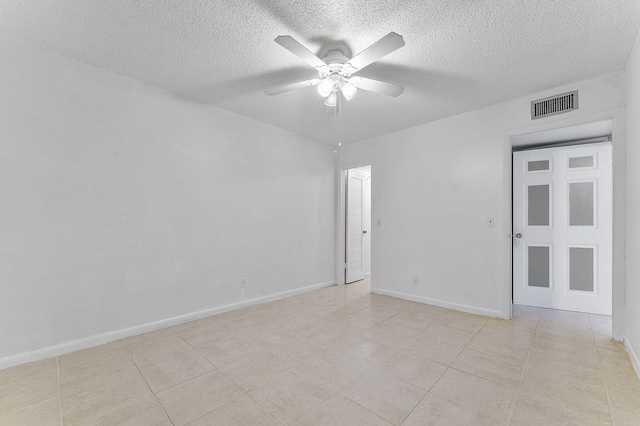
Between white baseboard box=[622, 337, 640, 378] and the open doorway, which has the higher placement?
the open doorway

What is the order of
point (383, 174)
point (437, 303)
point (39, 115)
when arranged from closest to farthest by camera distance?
point (39, 115), point (437, 303), point (383, 174)

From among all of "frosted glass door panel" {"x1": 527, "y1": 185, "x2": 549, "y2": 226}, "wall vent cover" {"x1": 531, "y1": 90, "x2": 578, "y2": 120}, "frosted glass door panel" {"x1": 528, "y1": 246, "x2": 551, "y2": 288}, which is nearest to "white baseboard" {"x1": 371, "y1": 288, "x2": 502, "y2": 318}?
"frosted glass door panel" {"x1": 528, "y1": 246, "x2": 551, "y2": 288}

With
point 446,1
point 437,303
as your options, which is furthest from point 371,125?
point 437,303

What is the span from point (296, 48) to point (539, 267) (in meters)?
4.09

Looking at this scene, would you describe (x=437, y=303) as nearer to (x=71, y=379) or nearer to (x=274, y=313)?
(x=274, y=313)

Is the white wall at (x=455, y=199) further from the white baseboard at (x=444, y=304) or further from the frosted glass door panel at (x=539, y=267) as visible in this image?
the frosted glass door panel at (x=539, y=267)

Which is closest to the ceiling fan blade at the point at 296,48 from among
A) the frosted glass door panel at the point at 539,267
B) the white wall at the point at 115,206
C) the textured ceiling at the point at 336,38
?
the textured ceiling at the point at 336,38

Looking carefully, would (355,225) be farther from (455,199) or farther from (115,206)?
(115,206)

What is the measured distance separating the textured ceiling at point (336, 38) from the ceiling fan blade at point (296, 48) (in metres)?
0.21

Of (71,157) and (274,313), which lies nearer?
(71,157)

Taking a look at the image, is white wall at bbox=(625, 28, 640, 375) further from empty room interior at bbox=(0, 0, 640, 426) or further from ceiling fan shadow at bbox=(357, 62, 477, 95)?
ceiling fan shadow at bbox=(357, 62, 477, 95)

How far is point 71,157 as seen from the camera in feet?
7.85

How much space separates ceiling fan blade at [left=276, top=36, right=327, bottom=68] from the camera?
5.67 feet

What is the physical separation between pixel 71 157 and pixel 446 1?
3.20 meters
